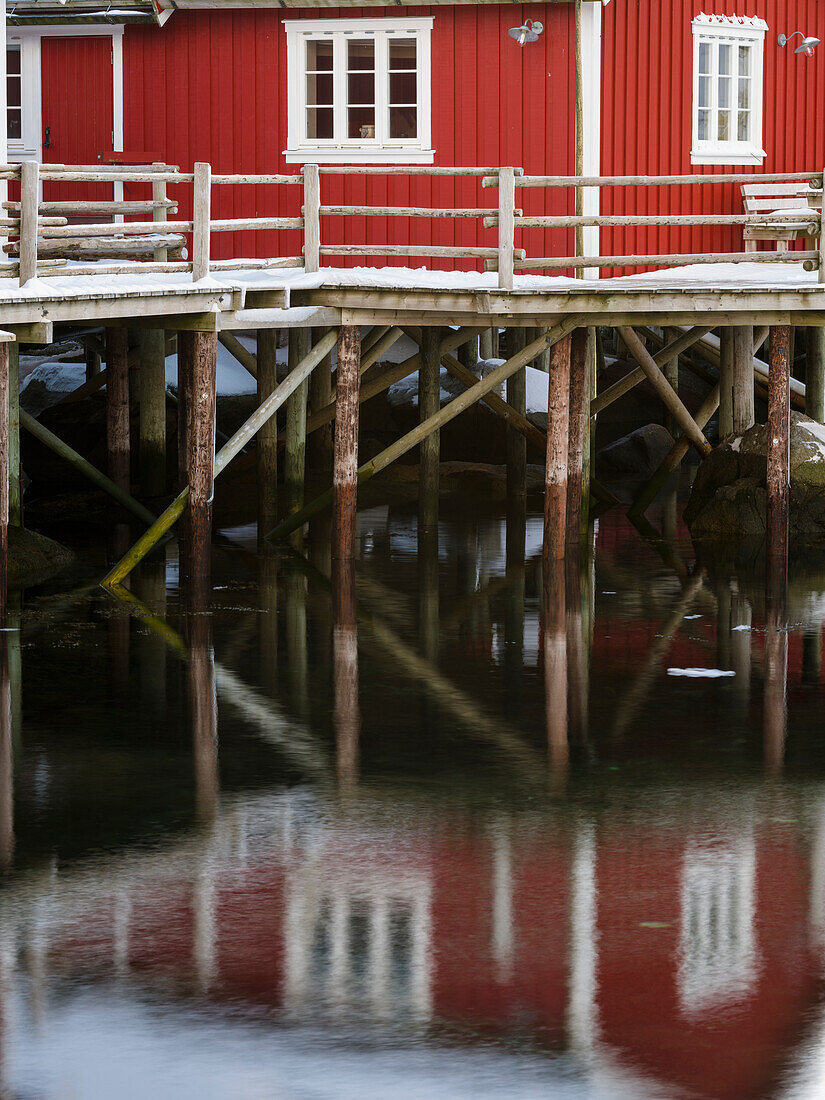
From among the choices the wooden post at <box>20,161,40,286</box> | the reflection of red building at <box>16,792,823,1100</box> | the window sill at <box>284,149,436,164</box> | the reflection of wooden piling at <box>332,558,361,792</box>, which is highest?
the window sill at <box>284,149,436,164</box>

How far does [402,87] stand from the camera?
53.2 ft

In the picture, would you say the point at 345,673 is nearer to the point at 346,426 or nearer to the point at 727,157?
the point at 346,426

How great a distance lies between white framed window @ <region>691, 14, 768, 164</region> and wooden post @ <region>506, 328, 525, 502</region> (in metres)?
2.64

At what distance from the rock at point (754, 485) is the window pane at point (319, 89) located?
4.92 metres

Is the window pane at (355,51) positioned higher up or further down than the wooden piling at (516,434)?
higher up

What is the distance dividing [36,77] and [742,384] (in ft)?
24.2

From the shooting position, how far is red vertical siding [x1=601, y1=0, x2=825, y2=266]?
635 inches

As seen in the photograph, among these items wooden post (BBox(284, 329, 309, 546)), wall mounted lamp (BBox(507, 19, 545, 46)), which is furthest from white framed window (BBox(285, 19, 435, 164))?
wooden post (BBox(284, 329, 309, 546))

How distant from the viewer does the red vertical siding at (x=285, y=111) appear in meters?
16.0

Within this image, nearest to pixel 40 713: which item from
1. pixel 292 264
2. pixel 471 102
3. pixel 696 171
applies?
pixel 292 264

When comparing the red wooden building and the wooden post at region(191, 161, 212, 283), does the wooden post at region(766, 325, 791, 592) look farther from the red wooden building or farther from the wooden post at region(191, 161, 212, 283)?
the wooden post at region(191, 161, 212, 283)

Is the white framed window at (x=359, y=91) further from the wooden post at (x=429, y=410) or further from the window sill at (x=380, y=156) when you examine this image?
the wooden post at (x=429, y=410)

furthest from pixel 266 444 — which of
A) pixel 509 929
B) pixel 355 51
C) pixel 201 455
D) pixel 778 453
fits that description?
pixel 509 929

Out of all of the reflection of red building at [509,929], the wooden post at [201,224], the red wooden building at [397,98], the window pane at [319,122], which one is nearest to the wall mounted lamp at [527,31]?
the red wooden building at [397,98]
